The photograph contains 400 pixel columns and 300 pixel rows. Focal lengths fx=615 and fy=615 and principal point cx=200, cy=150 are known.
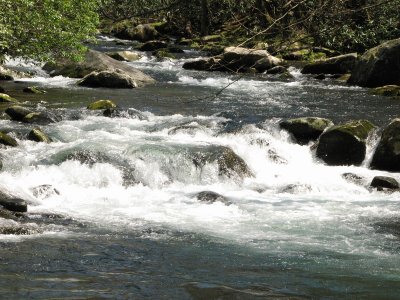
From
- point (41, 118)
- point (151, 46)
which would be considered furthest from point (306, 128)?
point (151, 46)

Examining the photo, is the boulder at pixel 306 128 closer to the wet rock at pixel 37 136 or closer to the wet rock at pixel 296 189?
the wet rock at pixel 296 189

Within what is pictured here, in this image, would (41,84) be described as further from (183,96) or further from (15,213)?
(15,213)

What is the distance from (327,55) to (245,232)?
23666mm

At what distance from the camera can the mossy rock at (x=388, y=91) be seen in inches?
886

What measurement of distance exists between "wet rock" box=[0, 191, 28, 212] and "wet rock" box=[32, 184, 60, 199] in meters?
1.36

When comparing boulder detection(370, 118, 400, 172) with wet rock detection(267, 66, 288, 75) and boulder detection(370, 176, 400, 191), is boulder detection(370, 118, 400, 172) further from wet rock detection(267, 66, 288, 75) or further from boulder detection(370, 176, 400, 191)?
wet rock detection(267, 66, 288, 75)

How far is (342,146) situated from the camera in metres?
15.6

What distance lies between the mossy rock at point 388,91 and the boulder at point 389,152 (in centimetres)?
760

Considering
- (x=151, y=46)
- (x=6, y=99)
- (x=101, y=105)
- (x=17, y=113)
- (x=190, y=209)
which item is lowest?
(x=190, y=209)

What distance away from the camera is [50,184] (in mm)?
12398

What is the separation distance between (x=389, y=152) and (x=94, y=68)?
14373mm

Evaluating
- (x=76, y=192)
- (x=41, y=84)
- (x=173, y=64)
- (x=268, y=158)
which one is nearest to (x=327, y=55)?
(x=173, y=64)

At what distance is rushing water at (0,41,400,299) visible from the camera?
22.8 ft

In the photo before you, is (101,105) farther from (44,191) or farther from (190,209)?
(190,209)
